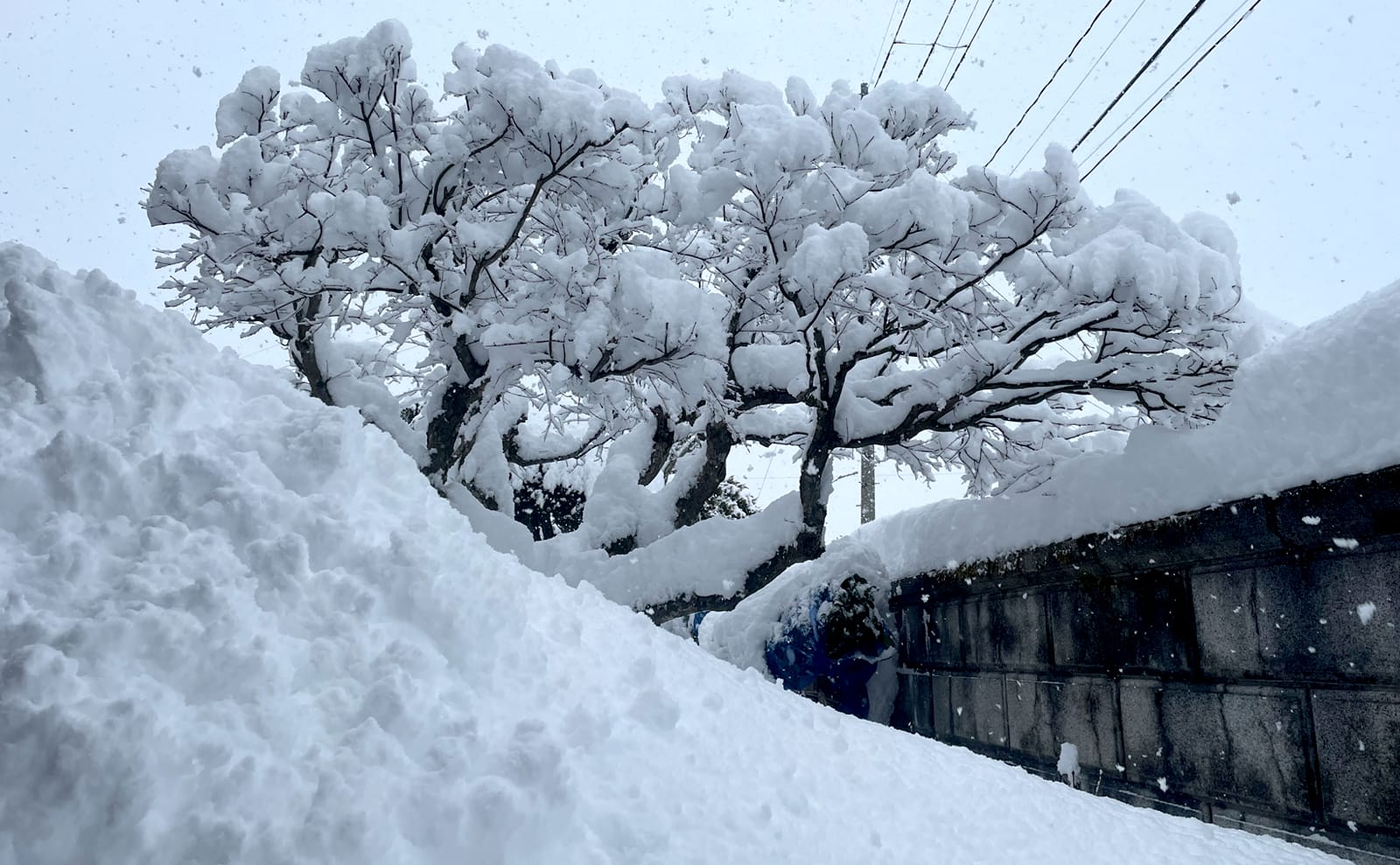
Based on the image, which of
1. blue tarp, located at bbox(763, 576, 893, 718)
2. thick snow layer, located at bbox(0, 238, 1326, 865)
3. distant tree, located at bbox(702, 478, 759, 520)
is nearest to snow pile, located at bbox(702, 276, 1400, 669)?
blue tarp, located at bbox(763, 576, 893, 718)

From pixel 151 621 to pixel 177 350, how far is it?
1208 mm

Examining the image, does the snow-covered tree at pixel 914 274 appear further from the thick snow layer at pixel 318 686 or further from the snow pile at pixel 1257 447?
the thick snow layer at pixel 318 686

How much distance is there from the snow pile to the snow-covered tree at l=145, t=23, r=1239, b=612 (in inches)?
16.5

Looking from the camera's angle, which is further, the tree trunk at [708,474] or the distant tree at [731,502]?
the distant tree at [731,502]

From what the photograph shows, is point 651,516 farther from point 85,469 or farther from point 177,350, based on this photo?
point 85,469

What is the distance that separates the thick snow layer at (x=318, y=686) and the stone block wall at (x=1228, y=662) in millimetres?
1289

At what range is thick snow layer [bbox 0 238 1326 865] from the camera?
1688mm

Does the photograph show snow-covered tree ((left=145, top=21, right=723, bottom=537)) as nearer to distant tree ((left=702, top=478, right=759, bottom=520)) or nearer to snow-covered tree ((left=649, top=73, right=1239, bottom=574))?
snow-covered tree ((left=649, top=73, right=1239, bottom=574))

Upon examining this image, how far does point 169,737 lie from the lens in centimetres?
172

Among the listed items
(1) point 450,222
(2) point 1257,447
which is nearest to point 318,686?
(1) point 450,222

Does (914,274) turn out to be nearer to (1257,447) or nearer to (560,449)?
(1257,447)

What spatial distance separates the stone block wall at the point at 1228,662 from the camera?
371cm

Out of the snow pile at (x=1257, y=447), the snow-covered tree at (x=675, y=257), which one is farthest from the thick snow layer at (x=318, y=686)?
the snow-covered tree at (x=675, y=257)

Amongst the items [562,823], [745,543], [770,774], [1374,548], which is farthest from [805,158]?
[562,823]
